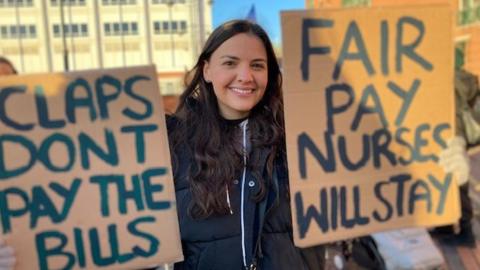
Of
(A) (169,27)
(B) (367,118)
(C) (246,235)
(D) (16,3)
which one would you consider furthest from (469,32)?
(D) (16,3)

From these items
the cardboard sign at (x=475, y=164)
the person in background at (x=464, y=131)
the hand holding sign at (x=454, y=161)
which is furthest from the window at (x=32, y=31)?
the hand holding sign at (x=454, y=161)

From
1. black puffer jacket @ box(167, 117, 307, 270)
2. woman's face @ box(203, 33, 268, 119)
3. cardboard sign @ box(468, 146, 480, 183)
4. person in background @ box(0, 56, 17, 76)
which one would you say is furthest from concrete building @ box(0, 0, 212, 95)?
black puffer jacket @ box(167, 117, 307, 270)

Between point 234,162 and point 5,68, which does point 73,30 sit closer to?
point 5,68

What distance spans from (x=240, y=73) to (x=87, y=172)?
57 centimetres

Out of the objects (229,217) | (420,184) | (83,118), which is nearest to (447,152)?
(420,184)

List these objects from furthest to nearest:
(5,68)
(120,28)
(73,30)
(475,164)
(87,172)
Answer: (73,30), (120,28), (475,164), (5,68), (87,172)

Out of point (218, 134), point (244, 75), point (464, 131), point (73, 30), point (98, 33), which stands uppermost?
point (73, 30)

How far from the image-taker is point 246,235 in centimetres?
154

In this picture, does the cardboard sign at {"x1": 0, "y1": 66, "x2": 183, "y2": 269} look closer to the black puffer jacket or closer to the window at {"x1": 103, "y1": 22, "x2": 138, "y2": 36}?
the black puffer jacket

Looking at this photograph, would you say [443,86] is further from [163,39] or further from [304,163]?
[163,39]

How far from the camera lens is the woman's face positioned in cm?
166

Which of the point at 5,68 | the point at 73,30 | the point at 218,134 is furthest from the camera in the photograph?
the point at 73,30

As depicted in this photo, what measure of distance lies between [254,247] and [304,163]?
0.30m

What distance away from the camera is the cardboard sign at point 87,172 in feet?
4.67
